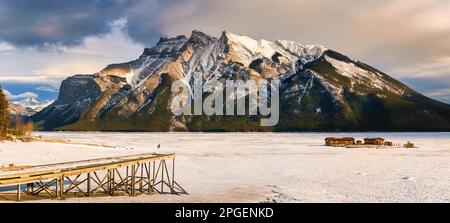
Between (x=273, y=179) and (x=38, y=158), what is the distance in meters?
37.5

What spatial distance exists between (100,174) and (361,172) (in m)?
32.8

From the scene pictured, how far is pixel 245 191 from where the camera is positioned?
4203cm

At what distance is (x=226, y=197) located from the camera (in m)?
38.0

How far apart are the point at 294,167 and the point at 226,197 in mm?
27643
